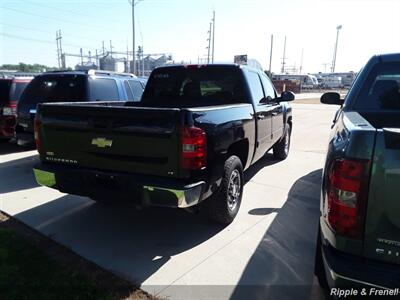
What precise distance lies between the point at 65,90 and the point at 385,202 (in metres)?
6.22

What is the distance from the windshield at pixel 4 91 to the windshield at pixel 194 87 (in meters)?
4.09

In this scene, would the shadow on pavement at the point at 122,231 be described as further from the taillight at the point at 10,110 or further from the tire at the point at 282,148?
the taillight at the point at 10,110

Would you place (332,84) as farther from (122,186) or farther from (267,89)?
(122,186)

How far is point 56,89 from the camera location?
6.91m

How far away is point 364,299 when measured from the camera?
1.96 metres

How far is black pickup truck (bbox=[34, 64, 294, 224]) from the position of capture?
3240 millimetres

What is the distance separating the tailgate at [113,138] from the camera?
3250mm

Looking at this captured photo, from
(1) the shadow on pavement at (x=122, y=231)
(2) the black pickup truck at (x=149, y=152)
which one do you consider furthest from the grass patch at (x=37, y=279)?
(2) the black pickup truck at (x=149, y=152)

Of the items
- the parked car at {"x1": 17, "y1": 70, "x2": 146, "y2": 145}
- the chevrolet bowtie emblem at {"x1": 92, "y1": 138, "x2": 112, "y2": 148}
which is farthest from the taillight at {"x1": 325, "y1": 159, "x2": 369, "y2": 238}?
the parked car at {"x1": 17, "y1": 70, "x2": 146, "y2": 145}

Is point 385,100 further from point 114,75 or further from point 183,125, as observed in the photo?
point 114,75

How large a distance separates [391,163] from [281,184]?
4.29 metres

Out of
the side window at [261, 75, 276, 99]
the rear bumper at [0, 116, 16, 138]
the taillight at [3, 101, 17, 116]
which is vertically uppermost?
the side window at [261, 75, 276, 99]

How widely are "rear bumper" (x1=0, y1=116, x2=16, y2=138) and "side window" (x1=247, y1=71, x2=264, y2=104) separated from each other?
560 cm

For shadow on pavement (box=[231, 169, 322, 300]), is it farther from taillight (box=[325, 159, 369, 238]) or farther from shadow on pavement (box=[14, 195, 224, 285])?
taillight (box=[325, 159, 369, 238])
